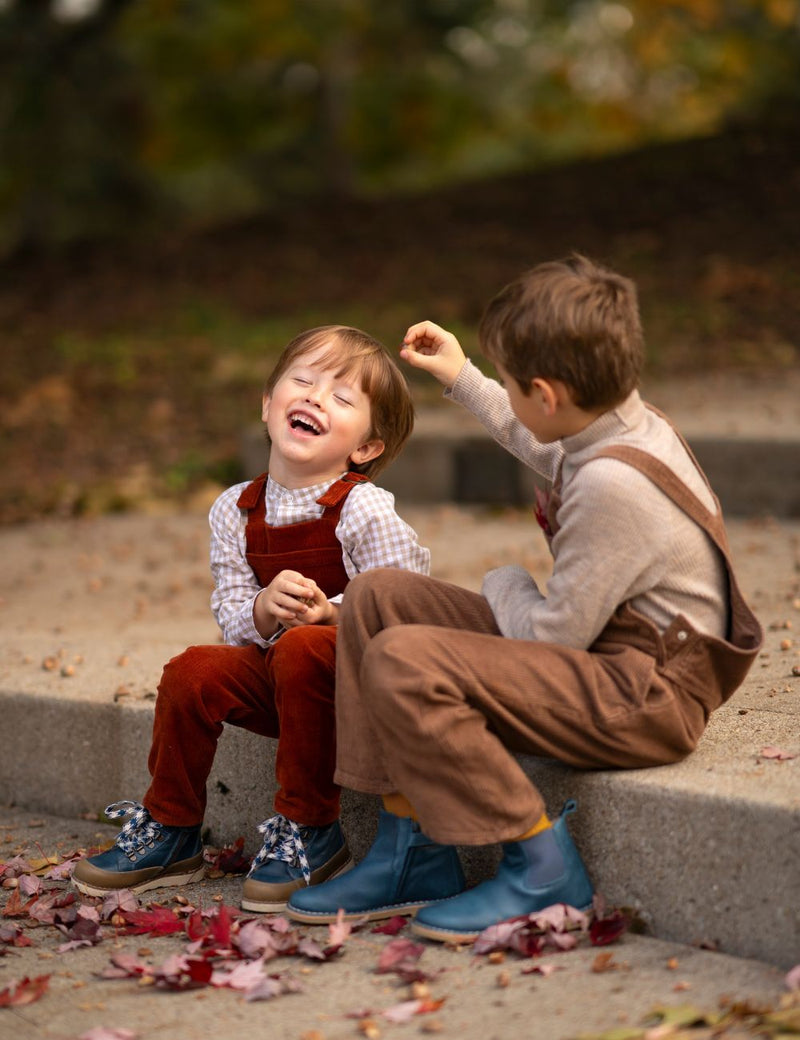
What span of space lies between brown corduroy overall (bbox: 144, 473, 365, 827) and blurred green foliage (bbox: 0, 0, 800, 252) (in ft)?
28.3

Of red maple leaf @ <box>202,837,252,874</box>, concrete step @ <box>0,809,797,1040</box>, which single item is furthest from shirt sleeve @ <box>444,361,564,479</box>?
red maple leaf @ <box>202,837,252,874</box>

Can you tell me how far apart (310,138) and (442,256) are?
779cm

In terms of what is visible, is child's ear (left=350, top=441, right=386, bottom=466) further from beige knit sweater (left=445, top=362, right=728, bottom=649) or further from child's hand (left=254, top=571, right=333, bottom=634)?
beige knit sweater (left=445, top=362, right=728, bottom=649)

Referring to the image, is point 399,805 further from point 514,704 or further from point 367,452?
point 367,452

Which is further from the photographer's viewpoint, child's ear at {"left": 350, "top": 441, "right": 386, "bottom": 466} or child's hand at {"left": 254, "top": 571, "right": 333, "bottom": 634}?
child's ear at {"left": 350, "top": 441, "right": 386, "bottom": 466}

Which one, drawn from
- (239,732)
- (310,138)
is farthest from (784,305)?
(310,138)

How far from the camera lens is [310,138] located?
16766mm

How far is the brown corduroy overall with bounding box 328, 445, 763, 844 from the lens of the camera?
7.69ft

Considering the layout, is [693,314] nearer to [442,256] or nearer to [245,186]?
[442,256]

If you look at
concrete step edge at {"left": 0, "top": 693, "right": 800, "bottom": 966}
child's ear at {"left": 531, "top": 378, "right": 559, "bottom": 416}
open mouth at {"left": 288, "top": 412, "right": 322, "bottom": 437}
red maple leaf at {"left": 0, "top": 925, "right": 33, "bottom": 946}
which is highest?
child's ear at {"left": 531, "top": 378, "right": 559, "bottom": 416}

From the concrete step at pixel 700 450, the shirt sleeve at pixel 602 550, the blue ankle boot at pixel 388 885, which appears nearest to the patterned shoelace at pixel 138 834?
the blue ankle boot at pixel 388 885

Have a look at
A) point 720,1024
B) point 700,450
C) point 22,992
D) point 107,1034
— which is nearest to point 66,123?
point 700,450

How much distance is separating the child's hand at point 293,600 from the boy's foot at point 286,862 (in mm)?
408

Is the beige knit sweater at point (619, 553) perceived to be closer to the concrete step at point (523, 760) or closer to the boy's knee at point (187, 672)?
the concrete step at point (523, 760)
